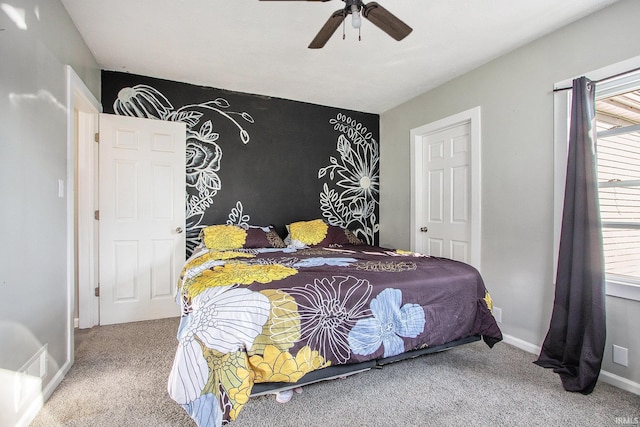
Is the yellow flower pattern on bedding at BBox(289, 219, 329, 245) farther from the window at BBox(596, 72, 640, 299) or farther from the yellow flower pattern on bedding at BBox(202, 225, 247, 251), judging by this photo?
the window at BBox(596, 72, 640, 299)

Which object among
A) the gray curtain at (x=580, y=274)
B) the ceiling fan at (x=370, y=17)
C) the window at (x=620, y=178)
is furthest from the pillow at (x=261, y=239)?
the window at (x=620, y=178)

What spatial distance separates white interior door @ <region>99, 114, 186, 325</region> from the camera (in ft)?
9.72

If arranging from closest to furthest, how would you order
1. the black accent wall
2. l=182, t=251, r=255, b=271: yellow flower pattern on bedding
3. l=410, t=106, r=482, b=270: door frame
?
l=182, t=251, r=255, b=271: yellow flower pattern on bedding, l=410, t=106, r=482, b=270: door frame, the black accent wall

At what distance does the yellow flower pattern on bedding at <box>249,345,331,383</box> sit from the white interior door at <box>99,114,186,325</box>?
207cm

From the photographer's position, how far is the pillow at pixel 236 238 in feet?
9.98

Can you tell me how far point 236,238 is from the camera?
10.2 ft

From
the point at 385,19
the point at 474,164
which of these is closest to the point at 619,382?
the point at 474,164

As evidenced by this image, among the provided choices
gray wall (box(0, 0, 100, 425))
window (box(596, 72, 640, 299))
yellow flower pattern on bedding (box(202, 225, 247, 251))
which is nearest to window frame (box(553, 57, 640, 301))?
window (box(596, 72, 640, 299))

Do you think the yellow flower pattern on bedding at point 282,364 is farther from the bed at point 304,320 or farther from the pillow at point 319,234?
the pillow at point 319,234

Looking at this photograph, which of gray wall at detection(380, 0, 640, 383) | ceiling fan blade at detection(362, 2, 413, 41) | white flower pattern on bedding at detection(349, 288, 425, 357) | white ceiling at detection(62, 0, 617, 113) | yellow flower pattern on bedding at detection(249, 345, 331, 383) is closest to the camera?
yellow flower pattern on bedding at detection(249, 345, 331, 383)

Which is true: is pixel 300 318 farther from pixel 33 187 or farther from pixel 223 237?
pixel 223 237

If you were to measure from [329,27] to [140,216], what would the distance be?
8.07ft

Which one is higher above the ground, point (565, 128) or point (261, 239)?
point (565, 128)

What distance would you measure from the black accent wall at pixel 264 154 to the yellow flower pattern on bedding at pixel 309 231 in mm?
353
